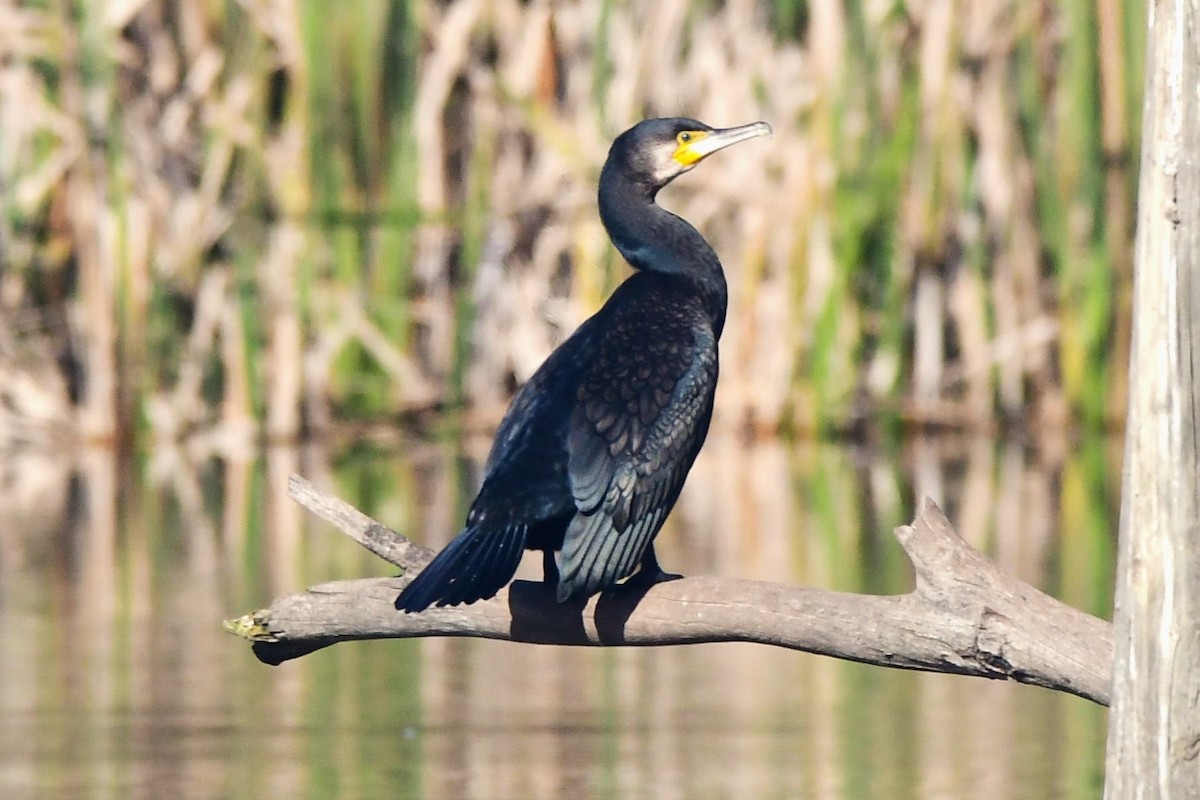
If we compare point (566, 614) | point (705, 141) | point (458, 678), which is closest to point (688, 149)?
point (705, 141)

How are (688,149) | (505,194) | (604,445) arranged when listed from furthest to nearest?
(505,194) → (688,149) → (604,445)

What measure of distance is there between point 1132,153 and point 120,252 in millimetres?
4134

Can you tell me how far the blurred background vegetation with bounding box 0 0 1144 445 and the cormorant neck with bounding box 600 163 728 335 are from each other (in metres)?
5.44

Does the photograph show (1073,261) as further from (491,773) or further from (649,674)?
(491,773)

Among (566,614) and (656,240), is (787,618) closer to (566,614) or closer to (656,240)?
(566,614)

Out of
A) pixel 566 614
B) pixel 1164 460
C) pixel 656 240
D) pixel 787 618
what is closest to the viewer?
pixel 1164 460

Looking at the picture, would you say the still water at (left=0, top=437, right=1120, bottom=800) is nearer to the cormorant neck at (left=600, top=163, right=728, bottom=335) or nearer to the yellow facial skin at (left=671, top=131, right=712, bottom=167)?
the cormorant neck at (left=600, top=163, right=728, bottom=335)

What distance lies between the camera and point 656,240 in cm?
440

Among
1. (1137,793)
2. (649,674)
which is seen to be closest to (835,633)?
(1137,793)

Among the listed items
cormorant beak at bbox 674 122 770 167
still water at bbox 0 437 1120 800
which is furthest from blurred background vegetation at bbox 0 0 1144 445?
cormorant beak at bbox 674 122 770 167

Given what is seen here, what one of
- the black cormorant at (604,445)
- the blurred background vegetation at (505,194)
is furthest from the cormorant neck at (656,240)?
the blurred background vegetation at (505,194)

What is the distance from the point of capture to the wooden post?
9.72 ft

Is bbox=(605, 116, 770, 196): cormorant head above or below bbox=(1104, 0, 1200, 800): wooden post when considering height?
above

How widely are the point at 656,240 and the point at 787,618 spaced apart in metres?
1.13
